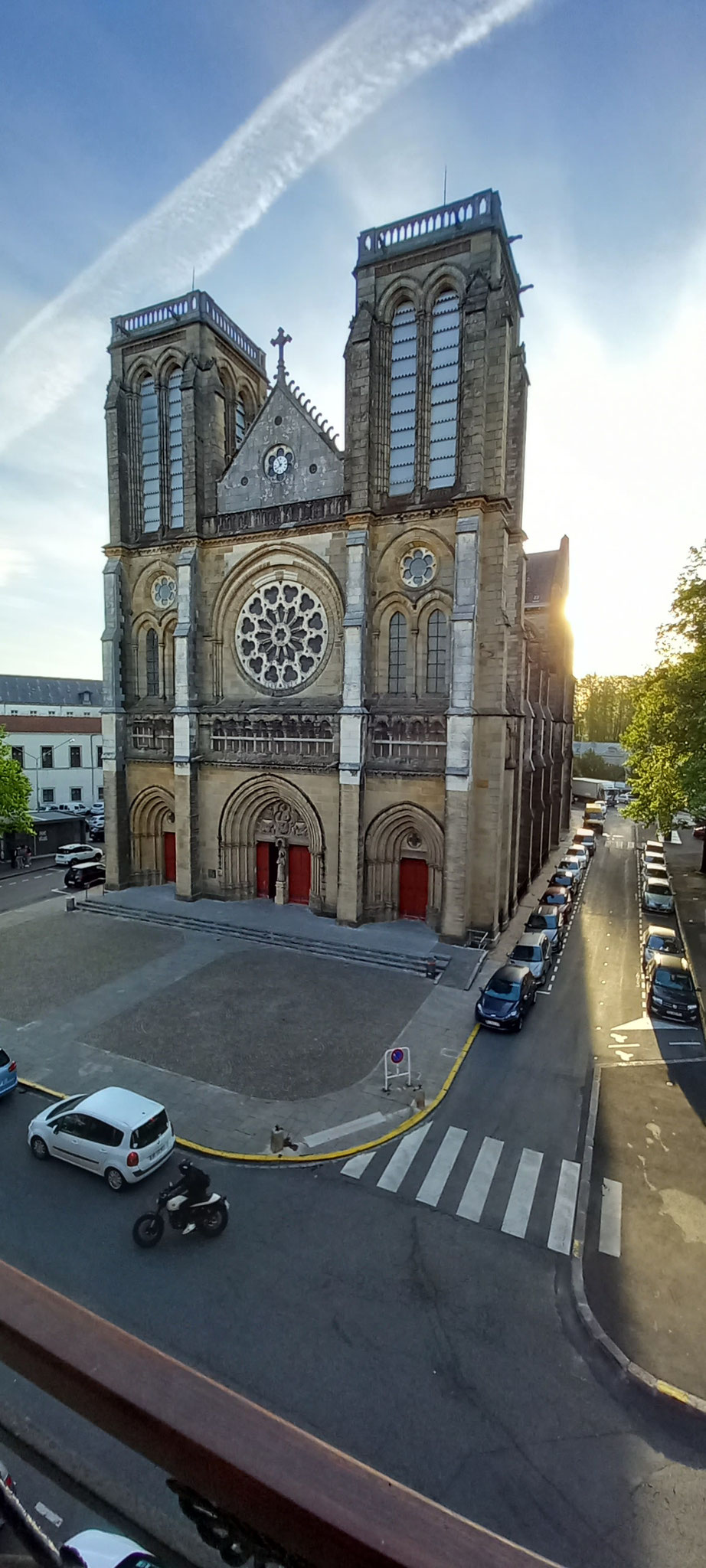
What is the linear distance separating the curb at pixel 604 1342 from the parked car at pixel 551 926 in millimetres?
11333

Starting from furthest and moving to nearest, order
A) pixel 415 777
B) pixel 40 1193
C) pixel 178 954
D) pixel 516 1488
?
1. pixel 415 777
2. pixel 178 954
3. pixel 40 1193
4. pixel 516 1488

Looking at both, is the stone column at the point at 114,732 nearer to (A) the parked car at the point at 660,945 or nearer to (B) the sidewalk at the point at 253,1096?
(B) the sidewalk at the point at 253,1096

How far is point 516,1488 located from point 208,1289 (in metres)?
4.17

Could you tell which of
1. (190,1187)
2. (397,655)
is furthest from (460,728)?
(190,1187)

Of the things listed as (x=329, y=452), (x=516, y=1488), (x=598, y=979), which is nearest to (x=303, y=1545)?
(x=516, y=1488)

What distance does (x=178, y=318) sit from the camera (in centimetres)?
2645

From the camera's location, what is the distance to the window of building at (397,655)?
23.9 m

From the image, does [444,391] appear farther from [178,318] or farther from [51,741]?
[51,741]

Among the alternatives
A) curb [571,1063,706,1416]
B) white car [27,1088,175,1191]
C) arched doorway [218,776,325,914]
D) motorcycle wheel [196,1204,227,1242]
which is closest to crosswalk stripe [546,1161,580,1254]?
curb [571,1063,706,1416]

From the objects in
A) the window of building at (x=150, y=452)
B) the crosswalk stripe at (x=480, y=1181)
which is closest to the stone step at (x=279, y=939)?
the crosswalk stripe at (x=480, y=1181)

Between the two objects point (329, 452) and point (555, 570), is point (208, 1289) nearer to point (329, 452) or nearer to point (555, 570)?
point (329, 452)

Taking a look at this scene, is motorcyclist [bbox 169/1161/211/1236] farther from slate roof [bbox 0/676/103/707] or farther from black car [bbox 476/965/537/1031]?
slate roof [bbox 0/676/103/707]

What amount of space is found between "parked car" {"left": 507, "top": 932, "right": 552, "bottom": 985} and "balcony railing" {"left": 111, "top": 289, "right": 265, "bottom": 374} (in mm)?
24472

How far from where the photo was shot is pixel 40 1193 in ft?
36.0
